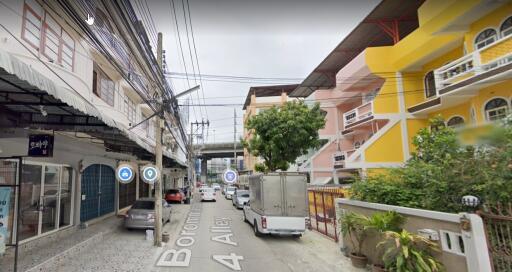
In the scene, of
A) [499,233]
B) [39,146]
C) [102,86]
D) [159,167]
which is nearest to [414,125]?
[499,233]

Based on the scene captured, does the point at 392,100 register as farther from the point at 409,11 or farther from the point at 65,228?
the point at 65,228

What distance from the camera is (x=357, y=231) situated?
778 cm

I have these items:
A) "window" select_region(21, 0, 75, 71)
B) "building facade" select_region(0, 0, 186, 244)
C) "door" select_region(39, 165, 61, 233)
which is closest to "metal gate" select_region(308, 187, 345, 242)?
"building facade" select_region(0, 0, 186, 244)

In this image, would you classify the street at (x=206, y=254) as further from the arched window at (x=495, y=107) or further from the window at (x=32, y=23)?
the arched window at (x=495, y=107)

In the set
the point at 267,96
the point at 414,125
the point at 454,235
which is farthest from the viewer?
the point at 267,96

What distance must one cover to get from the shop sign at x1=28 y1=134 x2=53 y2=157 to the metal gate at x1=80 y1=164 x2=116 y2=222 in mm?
4973

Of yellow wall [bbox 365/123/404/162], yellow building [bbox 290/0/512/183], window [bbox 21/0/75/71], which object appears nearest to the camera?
window [bbox 21/0/75/71]

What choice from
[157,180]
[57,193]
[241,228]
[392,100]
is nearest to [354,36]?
[392,100]

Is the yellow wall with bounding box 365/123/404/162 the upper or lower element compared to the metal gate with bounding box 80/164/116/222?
upper

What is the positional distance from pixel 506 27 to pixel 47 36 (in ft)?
53.1

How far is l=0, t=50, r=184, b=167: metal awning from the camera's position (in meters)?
3.55

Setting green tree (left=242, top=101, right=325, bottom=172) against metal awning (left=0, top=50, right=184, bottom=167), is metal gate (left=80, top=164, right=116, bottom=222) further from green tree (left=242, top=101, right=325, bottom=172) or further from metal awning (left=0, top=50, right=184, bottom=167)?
green tree (left=242, top=101, right=325, bottom=172)

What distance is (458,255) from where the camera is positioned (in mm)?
4910

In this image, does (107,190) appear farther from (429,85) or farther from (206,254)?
(429,85)
